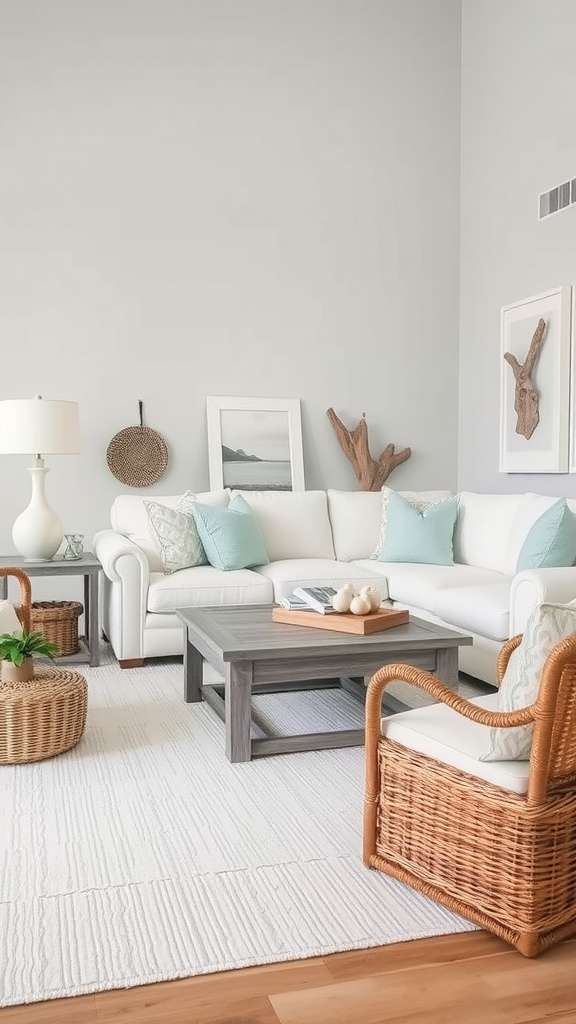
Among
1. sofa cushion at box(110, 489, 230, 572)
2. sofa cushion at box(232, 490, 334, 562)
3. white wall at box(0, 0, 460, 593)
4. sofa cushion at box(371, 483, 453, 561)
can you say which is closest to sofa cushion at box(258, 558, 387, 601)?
sofa cushion at box(232, 490, 334, 562)

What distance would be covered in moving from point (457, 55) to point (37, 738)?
5692mm

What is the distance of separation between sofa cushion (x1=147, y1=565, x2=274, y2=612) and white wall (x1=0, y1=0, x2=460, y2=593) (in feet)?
4.22

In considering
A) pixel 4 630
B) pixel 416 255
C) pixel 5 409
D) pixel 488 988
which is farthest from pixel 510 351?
pixel 488 988

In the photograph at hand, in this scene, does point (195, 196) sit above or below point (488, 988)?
above

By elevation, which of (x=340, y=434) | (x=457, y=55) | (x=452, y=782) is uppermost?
(x=457, y=55)

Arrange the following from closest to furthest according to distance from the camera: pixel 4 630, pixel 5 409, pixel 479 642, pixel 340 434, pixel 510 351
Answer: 1. pixel 4 630
2. pixel 479 642
3. pixel 5 409
4. pixel 510 351
5. pixel 340 434

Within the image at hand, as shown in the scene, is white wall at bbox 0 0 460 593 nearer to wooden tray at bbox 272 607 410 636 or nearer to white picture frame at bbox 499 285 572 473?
white picture frame at bbox 499 285 572 473

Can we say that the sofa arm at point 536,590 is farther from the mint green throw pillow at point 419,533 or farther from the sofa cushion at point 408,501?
the sofa cushion at point 408,501

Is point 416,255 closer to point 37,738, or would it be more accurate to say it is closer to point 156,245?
point 156,245

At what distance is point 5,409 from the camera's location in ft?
16.0

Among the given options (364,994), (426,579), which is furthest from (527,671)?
(426,579)

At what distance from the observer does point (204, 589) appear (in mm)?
4742

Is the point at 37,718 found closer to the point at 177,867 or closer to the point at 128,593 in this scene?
the point at 177,867

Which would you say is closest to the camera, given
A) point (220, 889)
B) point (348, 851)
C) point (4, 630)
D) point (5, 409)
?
point (220, 889)
